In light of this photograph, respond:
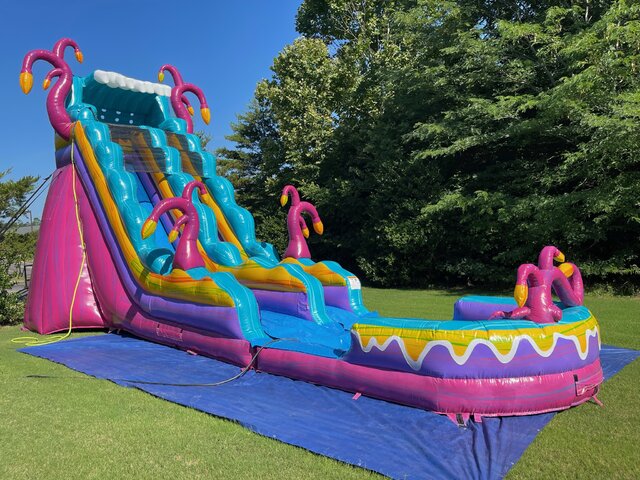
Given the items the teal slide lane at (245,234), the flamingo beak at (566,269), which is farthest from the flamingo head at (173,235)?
the flamingo beak at (566,269)

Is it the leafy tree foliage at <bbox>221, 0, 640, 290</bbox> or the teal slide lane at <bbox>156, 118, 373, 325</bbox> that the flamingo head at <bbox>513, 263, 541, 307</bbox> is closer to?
the teal slide lane at <bbox>156, 118, 373, 325</bbox>

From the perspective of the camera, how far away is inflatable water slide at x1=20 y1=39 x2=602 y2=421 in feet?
12.6

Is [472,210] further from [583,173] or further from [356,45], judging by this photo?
[356,45]

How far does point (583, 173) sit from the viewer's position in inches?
411

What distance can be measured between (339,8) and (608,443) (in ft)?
58.0

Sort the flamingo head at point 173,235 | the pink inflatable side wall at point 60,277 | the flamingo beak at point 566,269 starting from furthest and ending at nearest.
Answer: the pink inflatable side wall at point 60,277 < the flamingo head at point 173,235 < the flamingo beak at point 566,269

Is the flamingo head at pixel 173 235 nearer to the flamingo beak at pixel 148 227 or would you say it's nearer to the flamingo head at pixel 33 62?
the flamingo beak at pixel 148 227

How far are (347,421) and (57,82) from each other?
6925mm

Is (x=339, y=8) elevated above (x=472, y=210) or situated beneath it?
elevated above

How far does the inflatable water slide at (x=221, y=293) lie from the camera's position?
3826 millimetres

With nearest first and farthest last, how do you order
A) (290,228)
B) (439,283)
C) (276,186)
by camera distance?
(290,228) < (439,283) < (276,186)

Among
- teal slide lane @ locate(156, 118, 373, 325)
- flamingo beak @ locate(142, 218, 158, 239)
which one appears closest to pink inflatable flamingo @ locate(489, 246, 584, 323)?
teal slide lane @ locate(156, 118, 373, 325)

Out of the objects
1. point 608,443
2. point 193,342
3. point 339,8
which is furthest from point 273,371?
point 339,8

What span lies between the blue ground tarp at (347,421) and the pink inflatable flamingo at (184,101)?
495 cm
